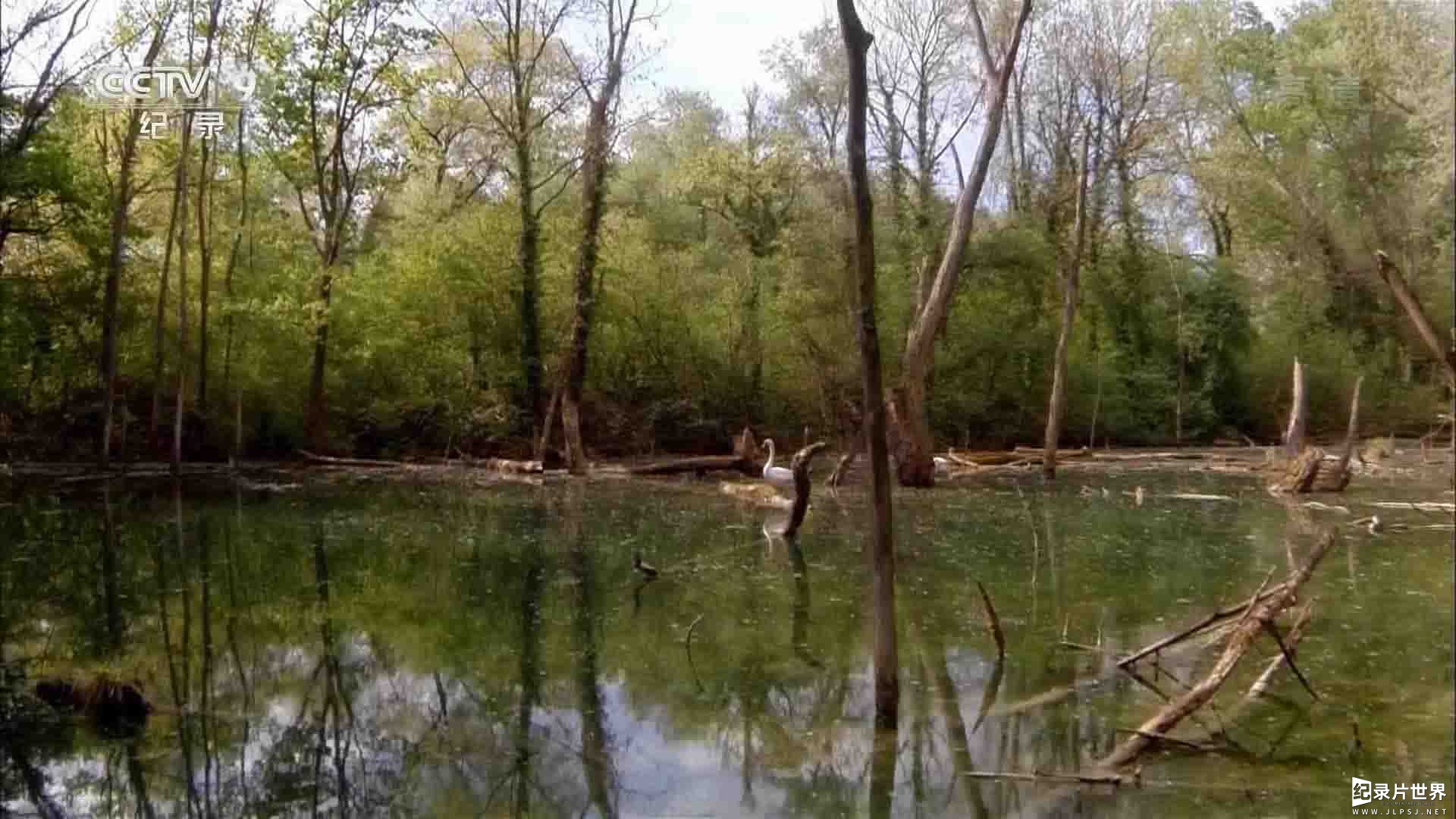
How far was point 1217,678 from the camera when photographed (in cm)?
609

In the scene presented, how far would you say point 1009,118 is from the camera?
30312mm

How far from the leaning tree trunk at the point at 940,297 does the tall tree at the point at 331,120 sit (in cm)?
1215

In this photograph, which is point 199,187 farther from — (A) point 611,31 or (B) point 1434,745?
(B) point 1434,745

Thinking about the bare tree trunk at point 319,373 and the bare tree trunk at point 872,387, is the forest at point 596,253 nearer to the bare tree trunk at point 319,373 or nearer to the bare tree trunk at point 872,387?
the bare tree trunk at point 319,373

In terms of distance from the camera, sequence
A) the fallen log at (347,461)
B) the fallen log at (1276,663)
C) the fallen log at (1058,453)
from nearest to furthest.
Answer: the fallen log at (1276,663) < the fallen log at (347,461) < the fallen log at (1058,453)

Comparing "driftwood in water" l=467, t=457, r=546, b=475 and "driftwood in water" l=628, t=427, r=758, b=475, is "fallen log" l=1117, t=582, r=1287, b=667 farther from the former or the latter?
"driftwood in water" l=467, t=457, r=546, b=475

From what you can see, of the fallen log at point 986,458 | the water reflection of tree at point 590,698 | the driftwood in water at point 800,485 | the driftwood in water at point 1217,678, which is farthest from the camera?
Result: the fallen log at point 986,458

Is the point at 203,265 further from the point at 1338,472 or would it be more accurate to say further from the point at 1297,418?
the point at 1338,472

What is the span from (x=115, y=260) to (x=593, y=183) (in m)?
8.90

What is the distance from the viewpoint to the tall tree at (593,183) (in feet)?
78.3

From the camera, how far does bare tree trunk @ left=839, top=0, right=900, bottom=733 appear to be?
6.70 metres

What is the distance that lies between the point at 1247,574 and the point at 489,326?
18563 millimetres

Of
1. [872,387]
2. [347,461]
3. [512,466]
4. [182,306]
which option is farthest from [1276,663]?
[182,306]

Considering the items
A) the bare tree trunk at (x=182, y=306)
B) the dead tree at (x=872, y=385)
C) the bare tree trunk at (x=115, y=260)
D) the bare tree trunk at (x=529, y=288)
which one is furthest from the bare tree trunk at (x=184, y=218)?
the dead tree at (x=872, y=385)
